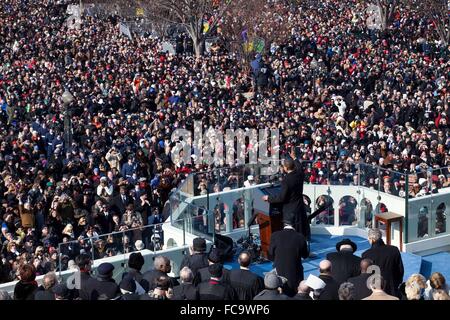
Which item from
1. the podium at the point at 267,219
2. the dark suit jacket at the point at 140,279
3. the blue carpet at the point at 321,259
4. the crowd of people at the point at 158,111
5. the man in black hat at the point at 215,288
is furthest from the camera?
the crowd of people at the point at 158,111

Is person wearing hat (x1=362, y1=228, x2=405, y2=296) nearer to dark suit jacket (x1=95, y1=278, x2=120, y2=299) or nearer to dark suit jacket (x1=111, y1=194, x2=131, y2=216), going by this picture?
dark suit jacket (x1=95, y1=278, x2=120, y2=299)

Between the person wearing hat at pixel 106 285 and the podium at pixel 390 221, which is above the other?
the person wearing hat at pixel 106 285

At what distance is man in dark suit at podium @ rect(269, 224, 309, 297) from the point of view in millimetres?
13422

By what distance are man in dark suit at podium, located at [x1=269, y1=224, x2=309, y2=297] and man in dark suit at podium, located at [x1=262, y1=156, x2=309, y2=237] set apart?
8.57ft

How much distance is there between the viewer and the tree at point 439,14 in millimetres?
45812

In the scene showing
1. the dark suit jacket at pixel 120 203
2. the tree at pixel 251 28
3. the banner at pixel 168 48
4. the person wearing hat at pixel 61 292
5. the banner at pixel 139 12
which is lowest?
the dark suit jacket at pixel 120 203

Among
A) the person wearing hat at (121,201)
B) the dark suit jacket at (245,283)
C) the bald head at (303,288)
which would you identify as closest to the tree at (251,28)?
the person wearing hat at (121,201)

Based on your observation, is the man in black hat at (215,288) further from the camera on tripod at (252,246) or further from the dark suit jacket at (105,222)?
the dark suit jacket at (105,222)

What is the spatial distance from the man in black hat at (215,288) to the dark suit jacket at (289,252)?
1.88 m

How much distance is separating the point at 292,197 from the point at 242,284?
4323 millimetres

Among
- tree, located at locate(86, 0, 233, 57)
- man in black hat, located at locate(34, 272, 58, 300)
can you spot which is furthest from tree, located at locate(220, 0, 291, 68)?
man in black hat, located at locate(34, 272, 58, 300)

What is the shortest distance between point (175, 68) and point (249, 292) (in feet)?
91.6

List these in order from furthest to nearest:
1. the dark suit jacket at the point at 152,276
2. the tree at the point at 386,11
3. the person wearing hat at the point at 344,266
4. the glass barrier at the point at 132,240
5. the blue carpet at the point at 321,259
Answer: the tree at the point at 386,11
the blue carpet at the point at 321,259
the glass barrier at the point at 132,240
the person wearing hat at the point at 344,266
the dark suit jacket at the point at 152,276

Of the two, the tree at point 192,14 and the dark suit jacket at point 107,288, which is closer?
the dark suit jacket at point 107,288
